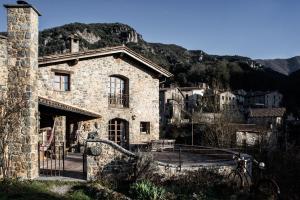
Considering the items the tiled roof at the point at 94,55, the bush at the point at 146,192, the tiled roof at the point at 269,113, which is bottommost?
the bush at the point at 146,192

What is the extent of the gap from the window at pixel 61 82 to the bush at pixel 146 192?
1000cm

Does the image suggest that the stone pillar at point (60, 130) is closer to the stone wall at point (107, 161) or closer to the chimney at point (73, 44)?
the chimney at point (73, 44)

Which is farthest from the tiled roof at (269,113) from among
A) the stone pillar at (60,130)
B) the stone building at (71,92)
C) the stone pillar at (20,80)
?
the stone pillar at (20,80)

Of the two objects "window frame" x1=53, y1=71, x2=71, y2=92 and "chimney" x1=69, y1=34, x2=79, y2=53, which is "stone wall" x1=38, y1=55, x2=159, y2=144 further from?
"chimney" x1=69, y1=34, x2=79, y2=53

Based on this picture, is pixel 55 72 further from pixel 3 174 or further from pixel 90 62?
pixel 3 174

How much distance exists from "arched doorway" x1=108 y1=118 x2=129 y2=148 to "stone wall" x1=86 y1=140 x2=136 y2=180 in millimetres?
9537

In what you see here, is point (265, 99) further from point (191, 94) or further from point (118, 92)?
point (118, 92)

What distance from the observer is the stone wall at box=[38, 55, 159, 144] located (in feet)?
68.2

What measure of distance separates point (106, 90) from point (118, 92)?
1.01 metres

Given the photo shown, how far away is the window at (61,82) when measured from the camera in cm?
2080

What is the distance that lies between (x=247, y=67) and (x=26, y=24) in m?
79.9

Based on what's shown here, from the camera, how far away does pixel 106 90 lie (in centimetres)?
2269

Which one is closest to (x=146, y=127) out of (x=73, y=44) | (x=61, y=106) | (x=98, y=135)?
(x=98, y=135)

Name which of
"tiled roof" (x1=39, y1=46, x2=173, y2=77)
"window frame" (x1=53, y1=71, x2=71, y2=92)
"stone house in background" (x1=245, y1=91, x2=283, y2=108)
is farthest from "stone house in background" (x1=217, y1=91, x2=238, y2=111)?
"window frame" (x1=53, y1=71, x2=71, y2=92)
